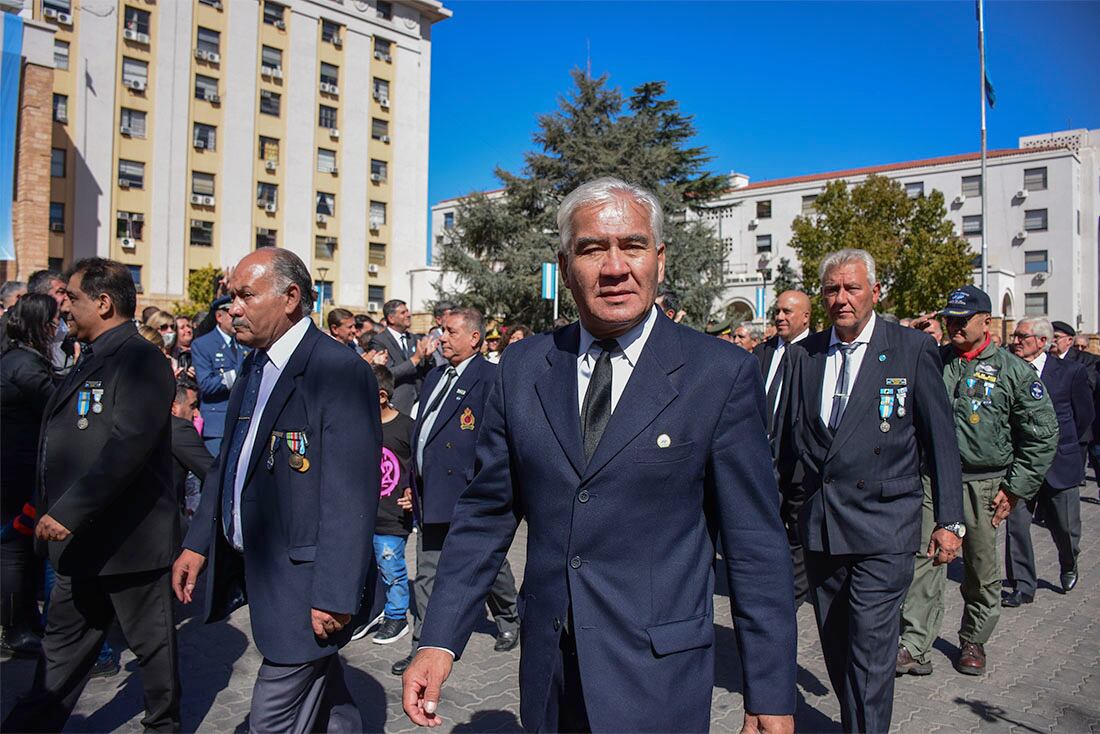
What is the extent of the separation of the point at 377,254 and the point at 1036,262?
47.2m

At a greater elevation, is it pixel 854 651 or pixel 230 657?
pixel 854 651

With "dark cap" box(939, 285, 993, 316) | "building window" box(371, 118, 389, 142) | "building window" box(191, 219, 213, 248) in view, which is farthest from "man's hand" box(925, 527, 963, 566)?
"building window" box(371, 118, 389, 142)

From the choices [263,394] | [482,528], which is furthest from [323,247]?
[482,528]

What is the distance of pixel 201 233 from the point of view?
44.2 metres

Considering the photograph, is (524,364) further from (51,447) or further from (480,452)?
(51,447)

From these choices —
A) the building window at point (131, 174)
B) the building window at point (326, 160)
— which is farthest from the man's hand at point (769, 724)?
the building window at point (326, 160)

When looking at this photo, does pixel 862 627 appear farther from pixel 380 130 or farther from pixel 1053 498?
pixel 380 130

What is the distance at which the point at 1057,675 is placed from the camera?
523 centimetres

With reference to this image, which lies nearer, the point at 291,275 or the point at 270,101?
the point at 291,275

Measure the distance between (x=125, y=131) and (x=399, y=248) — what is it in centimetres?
1693

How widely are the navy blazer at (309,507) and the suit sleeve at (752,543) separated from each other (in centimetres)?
154

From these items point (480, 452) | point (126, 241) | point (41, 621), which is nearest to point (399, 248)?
point (126, 241)

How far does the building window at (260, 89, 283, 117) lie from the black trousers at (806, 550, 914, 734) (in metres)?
48.3

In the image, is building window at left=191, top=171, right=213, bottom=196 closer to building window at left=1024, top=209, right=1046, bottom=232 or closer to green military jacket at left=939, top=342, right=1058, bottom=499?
green military jacket at left=939, top=342, right=1058, bottom=499
